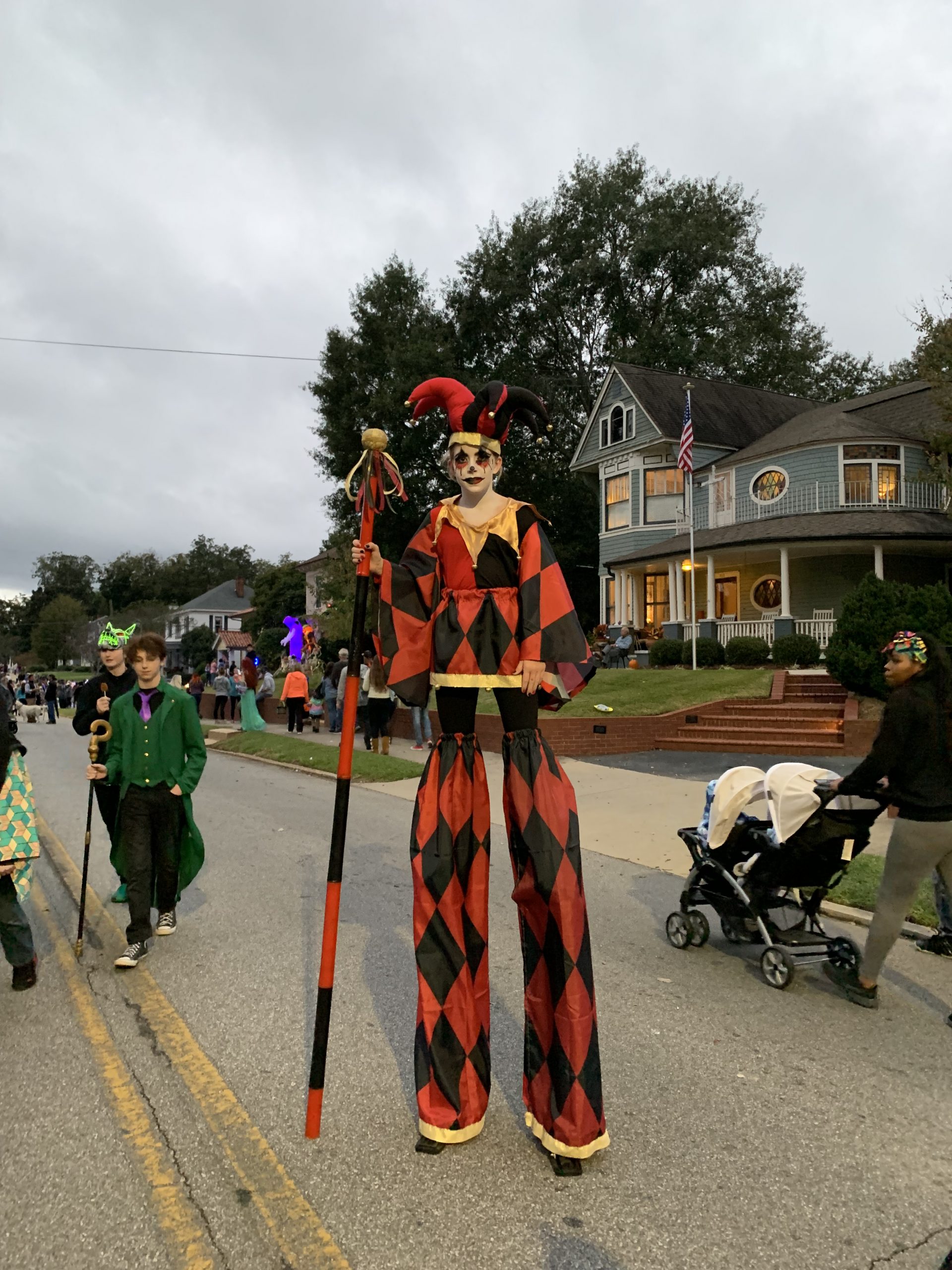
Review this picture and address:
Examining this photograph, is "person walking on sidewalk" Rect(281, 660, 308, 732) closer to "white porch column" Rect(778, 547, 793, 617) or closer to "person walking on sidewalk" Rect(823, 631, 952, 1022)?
"white porch column" Rect(778, 547, 793, 617)

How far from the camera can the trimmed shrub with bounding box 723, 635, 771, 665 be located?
2266 centimetres

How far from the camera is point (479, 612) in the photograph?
132 inches

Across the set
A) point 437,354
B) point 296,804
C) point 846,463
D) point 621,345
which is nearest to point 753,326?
point 621,345

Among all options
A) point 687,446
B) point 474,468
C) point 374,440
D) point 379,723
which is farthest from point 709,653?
point 374,440

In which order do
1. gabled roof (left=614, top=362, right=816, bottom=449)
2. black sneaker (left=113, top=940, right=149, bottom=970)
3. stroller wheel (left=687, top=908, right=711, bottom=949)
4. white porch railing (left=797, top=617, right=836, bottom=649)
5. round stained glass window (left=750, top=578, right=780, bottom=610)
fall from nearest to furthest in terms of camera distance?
1. black sneaker (left=113, top=940, right=149, bottom=970)
2. stroller wheel (left=687, top=908, right=711, bottom=949)
3. white porch railing (left=797, top=617, right=836, bottom=649)
4. round stained glass window (left=750, top=578, right=780, bottom=610)
5. gabled roof (left=614, top=362, right=816, bottom=449)

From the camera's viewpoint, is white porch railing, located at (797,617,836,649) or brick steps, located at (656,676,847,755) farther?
white porch railing, located at (797,617,836,649)

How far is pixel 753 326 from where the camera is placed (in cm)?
4191

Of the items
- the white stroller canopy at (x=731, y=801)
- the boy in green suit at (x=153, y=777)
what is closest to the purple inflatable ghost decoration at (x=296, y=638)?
the boy in green suit at (x=153, y=777)

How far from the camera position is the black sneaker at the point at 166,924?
5.76m

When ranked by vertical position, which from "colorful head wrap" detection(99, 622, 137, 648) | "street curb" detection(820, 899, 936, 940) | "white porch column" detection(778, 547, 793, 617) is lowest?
"street curb" detection(820, 899, 936, 940)

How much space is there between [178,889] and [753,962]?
3.58 m

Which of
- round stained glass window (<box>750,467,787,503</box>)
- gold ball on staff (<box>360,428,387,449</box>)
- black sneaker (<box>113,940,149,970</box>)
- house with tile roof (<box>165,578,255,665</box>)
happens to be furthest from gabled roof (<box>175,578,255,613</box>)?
gold ball on staff (<box>360,428,387,449</box>)

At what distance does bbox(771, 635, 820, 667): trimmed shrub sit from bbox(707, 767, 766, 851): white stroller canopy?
16.8 m

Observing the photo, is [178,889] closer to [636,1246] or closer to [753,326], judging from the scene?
[636,1246]
